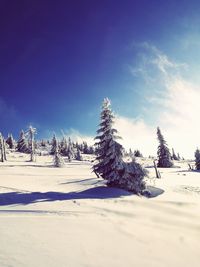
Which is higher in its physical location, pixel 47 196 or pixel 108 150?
pixel 108 150

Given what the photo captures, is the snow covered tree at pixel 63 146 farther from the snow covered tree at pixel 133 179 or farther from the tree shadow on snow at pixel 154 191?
the snow covered tree at pixel 133 179

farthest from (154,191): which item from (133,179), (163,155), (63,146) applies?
(63,146)

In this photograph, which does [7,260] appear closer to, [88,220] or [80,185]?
[88,220]

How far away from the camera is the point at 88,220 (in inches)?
444

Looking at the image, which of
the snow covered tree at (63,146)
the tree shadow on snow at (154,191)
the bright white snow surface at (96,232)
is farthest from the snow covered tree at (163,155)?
the snow covered tree at (63,146)

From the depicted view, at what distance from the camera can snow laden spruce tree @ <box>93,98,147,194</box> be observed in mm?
20672

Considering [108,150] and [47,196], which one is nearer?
[47,196]

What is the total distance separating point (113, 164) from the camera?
21328 millimetres

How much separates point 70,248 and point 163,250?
318 cm

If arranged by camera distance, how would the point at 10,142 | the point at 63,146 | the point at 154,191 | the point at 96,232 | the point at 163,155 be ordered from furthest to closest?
the point at 10,142, the point at 63,146, the point at 163,155, the point at 154,191, the point at 96,232

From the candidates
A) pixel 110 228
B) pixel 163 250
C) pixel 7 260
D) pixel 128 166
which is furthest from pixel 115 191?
pixel 7 260

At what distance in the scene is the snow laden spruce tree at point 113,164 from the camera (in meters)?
20.7

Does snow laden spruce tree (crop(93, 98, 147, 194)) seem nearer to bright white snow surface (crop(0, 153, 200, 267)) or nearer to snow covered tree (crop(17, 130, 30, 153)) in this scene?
bright white snow surface (crop(0, 153, 200, 267))

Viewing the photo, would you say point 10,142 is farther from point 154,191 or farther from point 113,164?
point 154,191
